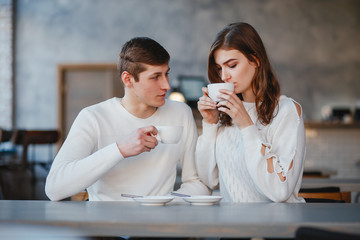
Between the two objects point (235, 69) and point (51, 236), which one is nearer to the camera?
point (51, 236)

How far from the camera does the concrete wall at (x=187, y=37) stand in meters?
7.12

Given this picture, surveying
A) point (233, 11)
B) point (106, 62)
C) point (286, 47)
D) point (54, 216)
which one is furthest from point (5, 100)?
point (54, 216)

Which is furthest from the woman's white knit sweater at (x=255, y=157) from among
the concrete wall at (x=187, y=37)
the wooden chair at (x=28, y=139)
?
the concrete wall at (x=187, y=37)

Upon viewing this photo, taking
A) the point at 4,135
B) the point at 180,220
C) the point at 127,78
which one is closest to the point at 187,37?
the point at 4,135

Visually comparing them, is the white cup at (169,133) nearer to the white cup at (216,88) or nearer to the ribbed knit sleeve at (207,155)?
the white cup at (216,88)

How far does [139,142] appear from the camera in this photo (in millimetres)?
1676

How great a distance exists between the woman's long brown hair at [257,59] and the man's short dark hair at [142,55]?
0.23 meters

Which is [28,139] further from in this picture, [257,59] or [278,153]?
[278,153]

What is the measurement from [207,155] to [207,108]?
0.24 meters

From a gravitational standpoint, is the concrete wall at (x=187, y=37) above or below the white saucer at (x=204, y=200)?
above

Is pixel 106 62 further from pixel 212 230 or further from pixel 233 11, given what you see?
pixel 212 230

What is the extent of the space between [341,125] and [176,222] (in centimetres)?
567

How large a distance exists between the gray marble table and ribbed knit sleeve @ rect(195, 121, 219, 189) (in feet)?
1.70

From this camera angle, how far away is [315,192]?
226 cm
